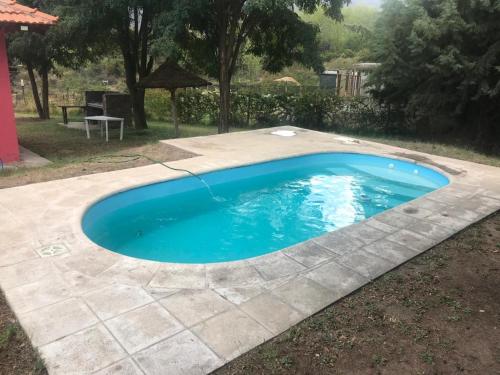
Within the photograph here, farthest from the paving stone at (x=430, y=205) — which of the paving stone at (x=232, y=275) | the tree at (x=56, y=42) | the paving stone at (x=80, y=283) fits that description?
the tree at (x=56, y=42)

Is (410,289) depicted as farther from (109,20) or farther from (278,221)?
(109,20)

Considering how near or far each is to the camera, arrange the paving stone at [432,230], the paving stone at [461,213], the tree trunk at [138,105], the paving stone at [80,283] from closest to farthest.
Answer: the paving stone at [80,283]
the paving stone at [432,230]
the paving stone at [461,213]
the tree trunk at [138,105]

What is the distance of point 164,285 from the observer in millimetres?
3682

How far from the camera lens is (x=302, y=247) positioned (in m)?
4.56

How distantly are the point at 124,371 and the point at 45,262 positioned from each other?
1.91m

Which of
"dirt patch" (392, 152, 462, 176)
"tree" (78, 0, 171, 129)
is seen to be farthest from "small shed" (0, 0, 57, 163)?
"dirt patch" (392, 152, 462, 176)

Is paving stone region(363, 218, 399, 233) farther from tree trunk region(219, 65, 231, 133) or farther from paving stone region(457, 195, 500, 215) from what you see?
tree trunk region(219, 65, 231, 133)

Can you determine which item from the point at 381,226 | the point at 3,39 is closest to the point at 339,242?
the point at 381,226

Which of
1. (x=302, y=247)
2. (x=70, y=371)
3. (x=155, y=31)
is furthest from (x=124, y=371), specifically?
(x=155, y=31)

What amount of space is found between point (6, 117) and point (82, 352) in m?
6.83

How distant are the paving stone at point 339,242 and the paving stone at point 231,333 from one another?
1.64 meters

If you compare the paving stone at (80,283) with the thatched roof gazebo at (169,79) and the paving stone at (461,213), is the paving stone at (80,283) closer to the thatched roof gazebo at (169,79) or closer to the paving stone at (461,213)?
the paving stone at (461,213)

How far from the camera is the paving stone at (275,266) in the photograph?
12.9 ft

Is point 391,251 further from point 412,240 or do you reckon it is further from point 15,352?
point 15,352
